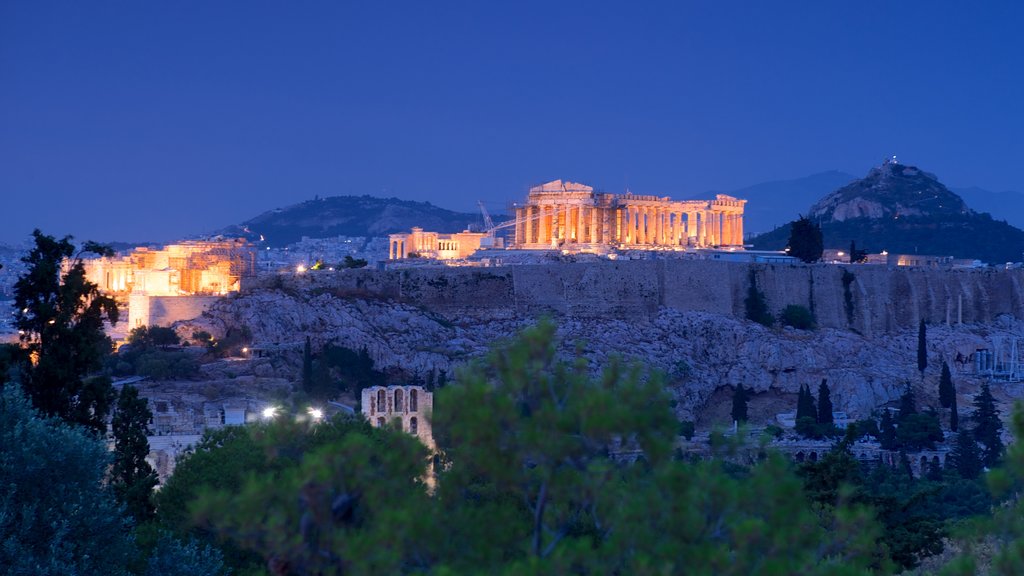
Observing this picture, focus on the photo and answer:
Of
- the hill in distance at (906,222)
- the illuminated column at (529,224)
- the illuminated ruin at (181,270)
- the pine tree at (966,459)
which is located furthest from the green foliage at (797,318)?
the hill in distance at (906,222)

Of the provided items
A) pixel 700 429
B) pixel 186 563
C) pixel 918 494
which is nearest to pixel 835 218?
pixel 700 429

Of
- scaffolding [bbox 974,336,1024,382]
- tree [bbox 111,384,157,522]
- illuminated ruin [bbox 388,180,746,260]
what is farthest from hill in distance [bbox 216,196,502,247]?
tree [bbox 111,384,157,522]

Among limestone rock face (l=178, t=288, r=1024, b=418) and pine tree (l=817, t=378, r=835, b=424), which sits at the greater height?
limestone rock face (l=178, t=288, r=1024, b=418)

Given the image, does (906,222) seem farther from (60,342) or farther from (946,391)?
(60,342)

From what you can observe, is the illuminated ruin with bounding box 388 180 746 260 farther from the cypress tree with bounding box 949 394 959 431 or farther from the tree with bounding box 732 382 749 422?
the cypress tree with bounding box 949 394 959 431

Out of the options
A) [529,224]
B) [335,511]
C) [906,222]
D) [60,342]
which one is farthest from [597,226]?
[335,511]

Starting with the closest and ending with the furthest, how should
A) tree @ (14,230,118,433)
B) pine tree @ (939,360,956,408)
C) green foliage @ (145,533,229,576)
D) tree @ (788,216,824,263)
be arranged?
1. green foliage @ (145,533,229,576)
2. tree @ (14,230,118,433)
3. pine tree @ (939,360,956,408)
4. tree @ (788,216,824,263)
